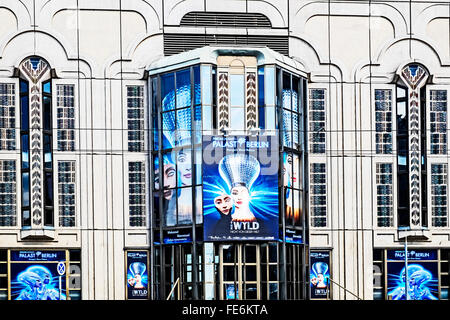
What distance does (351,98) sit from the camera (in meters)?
11.4

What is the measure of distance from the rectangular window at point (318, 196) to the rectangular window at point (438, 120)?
1.22 meters

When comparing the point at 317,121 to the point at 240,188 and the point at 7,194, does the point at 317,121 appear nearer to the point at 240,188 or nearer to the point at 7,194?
the point at 240,188

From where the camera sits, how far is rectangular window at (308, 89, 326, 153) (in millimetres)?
11367

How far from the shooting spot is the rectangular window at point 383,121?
11.4 metres

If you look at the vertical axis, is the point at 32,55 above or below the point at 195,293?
above

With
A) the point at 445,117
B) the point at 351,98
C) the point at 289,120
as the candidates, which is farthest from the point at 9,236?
the point at 445,117

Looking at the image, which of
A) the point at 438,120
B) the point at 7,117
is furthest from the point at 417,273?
the point at 7,117

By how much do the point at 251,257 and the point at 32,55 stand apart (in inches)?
Answer: 125

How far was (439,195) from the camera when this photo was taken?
11.4 metres

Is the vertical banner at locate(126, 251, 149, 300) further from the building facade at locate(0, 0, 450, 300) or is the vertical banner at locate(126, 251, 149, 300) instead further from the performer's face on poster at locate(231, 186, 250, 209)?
the performer's face on poster at locate(231, 186, 250, 209)

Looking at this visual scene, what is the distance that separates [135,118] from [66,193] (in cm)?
109

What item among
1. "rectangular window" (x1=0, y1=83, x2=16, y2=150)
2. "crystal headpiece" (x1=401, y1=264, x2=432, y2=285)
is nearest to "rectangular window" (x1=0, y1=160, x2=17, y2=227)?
"rectangular window" (x1=0, y1=83, x2=16, y2=150)

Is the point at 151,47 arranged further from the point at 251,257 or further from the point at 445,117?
the point at 445,117

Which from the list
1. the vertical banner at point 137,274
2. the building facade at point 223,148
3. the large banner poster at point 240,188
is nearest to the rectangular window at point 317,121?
the building facade at point 223,148
